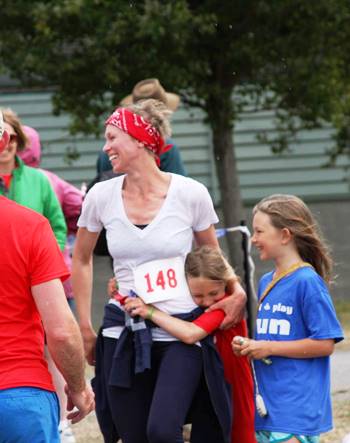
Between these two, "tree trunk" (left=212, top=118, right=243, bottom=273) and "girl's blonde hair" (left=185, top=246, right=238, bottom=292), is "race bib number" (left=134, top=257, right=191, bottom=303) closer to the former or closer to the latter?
"girl's blonde hair" (left=185, top=246, right=238, bottom=292)

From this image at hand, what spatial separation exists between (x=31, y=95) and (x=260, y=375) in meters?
21.8

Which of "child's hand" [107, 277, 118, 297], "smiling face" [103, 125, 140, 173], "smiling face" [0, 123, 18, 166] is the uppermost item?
"smiling face" [103, 125, 140, 173]

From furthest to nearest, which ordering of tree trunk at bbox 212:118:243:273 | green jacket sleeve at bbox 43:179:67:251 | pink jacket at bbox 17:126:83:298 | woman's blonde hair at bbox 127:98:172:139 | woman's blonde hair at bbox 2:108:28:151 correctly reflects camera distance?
tree trunk at bbox 212:118:243:273, pink jacket at bbox 17:126:83:298, green jacket sleeve at bbox 43:179:67:251, woman's blonde hair at bbox 2:108:28:151, woman's blonde hair at bbox 127:98:172:139

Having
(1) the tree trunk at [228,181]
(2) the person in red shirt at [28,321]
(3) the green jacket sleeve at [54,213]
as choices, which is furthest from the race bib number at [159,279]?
(1) the tree trunk at [228,181]

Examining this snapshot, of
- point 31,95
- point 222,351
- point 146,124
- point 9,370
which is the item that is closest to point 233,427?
point 222,351

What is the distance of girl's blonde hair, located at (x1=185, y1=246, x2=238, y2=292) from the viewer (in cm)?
588

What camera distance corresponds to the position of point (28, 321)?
4281 mm

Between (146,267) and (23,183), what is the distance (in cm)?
181

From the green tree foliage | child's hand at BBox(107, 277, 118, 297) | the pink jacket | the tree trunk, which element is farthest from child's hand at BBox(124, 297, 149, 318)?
the tree trunk

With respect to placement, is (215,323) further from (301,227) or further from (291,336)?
(301,227)

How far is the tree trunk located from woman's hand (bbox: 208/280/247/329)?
10.8 metres

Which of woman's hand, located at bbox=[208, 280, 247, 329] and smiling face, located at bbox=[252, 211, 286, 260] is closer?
smiling face, located at bbox=[252, 211, 286, 260]

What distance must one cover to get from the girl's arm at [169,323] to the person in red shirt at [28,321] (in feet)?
4.90

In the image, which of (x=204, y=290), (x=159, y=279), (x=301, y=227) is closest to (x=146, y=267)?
(x=159, y=279)
